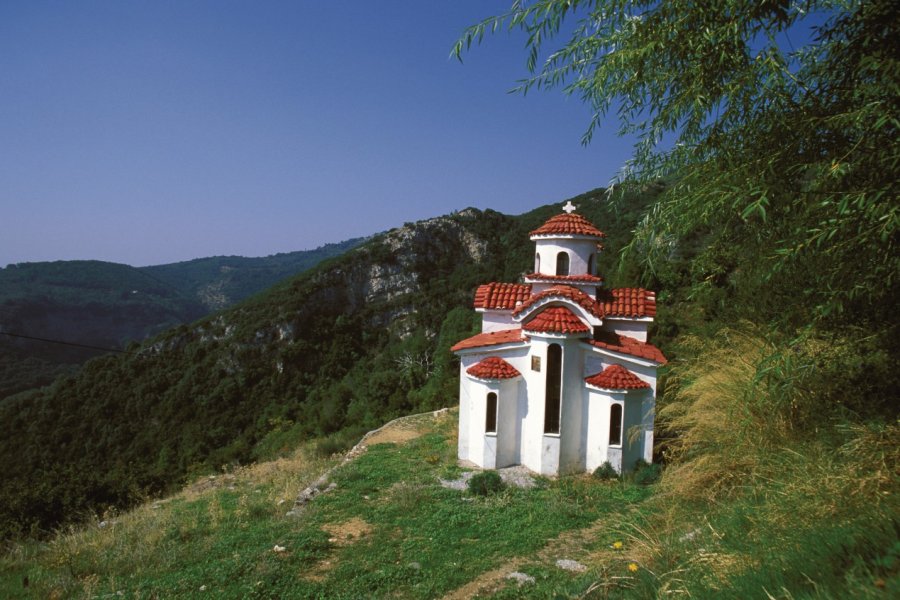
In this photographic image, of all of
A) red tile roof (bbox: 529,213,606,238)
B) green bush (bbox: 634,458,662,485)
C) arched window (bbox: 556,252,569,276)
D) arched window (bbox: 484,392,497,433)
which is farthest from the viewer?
arched window (bbox: 556,252,569,276)

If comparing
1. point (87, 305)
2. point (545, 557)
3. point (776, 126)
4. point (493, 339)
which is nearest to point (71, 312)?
point (87, 305)

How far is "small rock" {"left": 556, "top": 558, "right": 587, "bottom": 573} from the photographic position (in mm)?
5915

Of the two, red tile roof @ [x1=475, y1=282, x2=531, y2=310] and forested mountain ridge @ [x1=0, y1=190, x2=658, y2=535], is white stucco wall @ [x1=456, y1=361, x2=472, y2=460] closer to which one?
red tile roof @ [x1=475, y1=282, x2=531, y2=310]

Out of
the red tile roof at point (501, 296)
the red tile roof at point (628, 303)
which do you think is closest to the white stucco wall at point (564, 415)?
the red tile roof at point (628, 303)

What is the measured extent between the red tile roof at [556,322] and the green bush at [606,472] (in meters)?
3.08

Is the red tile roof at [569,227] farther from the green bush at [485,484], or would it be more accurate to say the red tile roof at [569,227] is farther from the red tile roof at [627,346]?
the green bush at [485,484]

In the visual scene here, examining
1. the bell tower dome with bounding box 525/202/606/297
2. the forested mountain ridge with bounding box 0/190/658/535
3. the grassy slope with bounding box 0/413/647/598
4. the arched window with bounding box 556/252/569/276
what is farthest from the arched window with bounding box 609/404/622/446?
the forested mountain ridge with bounding box 0/190/658/535

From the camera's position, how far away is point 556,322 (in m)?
10.2

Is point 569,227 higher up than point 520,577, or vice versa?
point 569,227

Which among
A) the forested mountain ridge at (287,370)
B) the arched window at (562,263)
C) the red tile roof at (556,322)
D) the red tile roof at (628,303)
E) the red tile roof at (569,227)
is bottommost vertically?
the forested mountain ridge at (287,370)

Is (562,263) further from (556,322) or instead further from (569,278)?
(556,322)

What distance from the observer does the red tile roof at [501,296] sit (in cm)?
1223

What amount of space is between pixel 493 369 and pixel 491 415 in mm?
1168

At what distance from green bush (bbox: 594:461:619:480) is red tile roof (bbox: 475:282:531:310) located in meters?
4.56
